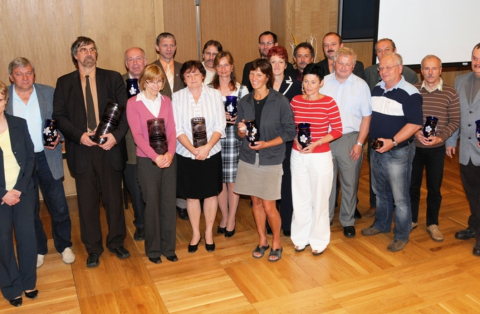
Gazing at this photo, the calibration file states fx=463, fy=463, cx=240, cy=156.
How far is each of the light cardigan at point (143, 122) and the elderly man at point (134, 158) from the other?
50 centimetres

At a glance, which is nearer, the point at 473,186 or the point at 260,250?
the point at 260,250

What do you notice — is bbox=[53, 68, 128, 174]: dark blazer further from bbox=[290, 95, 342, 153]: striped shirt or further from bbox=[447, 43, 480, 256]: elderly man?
bbox=[447, 43, 480, 256]: elderly man

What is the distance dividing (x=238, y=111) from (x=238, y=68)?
2.42 metres

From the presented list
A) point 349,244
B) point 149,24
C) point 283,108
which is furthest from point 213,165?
point 149,24

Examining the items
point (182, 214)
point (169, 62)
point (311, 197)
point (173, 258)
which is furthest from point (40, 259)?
point (311, 197)

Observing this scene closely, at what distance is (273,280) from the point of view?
3309 millimetres

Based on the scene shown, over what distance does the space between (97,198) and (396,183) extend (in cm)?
237

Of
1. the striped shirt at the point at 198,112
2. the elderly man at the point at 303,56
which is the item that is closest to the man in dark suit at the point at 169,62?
the striped shirt at the point at 198,112

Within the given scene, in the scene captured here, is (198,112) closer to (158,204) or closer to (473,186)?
(158,204)

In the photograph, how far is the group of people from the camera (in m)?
3.33

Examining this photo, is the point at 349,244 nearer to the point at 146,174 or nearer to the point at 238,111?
the point at 238,111

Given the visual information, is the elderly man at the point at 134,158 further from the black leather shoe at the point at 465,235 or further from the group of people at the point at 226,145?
the black leather shoe at the point at 465,235

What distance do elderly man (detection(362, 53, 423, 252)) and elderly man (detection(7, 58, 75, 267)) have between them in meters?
2.48

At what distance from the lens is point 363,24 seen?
19.6 ft
